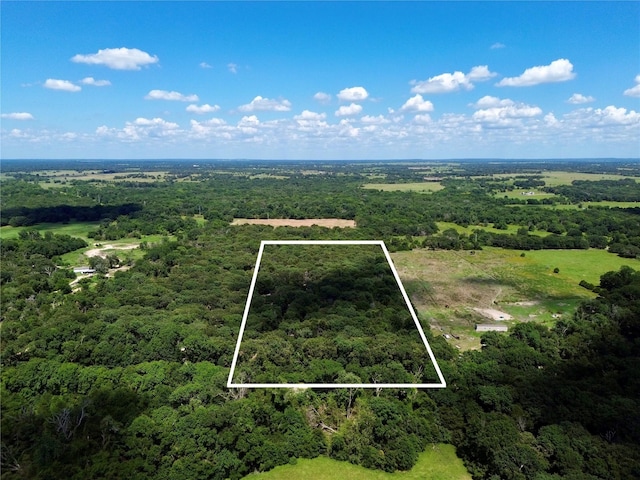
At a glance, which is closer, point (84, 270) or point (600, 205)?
point (84, 270)

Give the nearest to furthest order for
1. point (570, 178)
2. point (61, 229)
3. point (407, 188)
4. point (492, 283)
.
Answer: point (492, 283) → point (61, 229) → point (407, 188) → point (570, 178)

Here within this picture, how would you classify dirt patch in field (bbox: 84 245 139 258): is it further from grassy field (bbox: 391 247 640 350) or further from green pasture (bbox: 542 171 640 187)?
green pasture (bbox: 542 171 640 187)

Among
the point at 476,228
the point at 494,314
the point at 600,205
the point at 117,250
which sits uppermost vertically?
the point at 600,205

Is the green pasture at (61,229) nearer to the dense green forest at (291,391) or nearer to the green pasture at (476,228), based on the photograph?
the dense green forest at (291,391)

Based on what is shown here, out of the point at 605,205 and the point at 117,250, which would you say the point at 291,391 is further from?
the point at 605,205

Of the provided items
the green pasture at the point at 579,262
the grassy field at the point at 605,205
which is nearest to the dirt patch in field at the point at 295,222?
the green pasture at the point at 579,262

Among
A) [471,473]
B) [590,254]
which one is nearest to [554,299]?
[590,254]

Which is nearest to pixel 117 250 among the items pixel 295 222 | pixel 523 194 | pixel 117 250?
pixel 117 250
